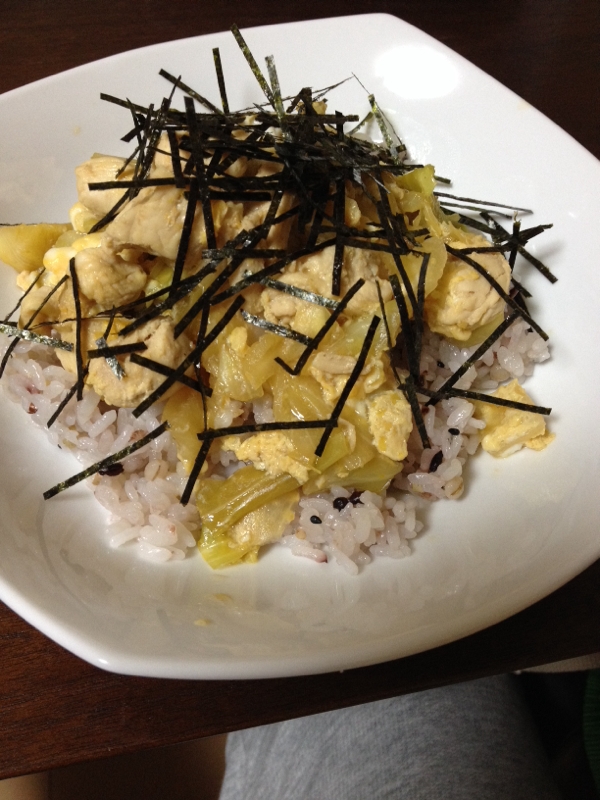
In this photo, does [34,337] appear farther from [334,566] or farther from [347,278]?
[334,566]

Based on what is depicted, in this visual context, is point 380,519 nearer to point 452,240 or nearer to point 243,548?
point 243,548

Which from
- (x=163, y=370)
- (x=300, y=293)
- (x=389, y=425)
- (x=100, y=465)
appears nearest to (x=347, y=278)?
(x=300, y=293)

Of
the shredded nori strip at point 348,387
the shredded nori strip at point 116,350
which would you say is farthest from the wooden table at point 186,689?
the shredded nori strip at point 116,350

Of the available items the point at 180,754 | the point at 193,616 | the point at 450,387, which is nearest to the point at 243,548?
the point at 193,616

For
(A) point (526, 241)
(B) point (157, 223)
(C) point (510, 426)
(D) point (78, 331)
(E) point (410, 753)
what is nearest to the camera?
(B) point (157, 223)

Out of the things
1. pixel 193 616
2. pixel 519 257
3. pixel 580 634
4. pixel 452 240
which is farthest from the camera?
pixel 519 257

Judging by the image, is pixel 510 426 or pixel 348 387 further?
pixel 510 426
